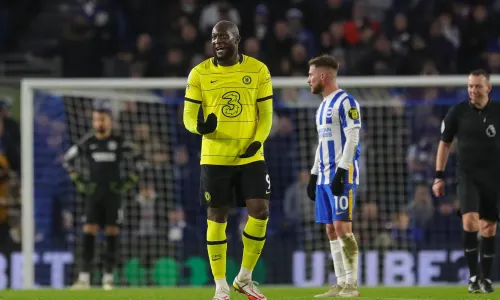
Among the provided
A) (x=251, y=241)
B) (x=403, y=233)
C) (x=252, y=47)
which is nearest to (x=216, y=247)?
(x=251, y=241)

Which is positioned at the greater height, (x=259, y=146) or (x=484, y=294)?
(x=259, y=146)

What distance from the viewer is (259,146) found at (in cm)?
786

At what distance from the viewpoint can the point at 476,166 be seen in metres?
9.86

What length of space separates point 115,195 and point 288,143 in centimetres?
260

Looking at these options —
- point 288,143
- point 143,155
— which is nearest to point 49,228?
point 143,155

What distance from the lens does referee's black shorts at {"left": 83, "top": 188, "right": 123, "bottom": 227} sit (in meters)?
12.8

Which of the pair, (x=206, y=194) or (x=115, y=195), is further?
(x=115, y=195)

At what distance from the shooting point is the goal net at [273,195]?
13.3 meters

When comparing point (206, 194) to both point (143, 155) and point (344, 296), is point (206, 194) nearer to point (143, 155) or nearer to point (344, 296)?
point (344, 296)

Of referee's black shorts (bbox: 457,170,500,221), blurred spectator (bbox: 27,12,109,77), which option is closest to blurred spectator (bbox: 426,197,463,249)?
referee's black shorts (bbox: 457,170,500,221)

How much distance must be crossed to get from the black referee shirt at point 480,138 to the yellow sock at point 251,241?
2642mm

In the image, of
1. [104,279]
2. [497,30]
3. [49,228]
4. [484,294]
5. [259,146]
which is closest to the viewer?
[259,146]

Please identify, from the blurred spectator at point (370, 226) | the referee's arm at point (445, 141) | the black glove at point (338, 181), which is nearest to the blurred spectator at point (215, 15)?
the blurred spectator at point (370, 226)

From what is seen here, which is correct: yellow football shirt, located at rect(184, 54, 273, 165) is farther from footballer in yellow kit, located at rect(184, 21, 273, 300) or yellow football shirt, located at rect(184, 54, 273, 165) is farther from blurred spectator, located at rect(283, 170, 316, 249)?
blurred spectator, located at rect(283, 170, 316, 249)
